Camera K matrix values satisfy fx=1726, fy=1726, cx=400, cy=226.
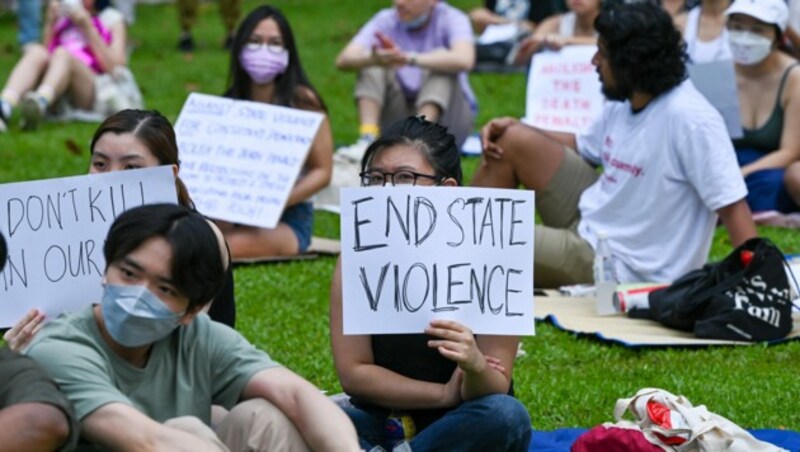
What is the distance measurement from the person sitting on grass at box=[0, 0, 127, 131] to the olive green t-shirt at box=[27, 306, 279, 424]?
27.4 feet

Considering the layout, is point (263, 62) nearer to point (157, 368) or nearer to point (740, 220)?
point (740, 220)

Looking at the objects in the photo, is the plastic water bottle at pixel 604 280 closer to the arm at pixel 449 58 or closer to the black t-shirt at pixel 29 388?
the arm at pixel 449 58

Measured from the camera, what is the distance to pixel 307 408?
4.42 m

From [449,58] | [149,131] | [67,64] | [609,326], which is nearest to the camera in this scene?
[149,131]

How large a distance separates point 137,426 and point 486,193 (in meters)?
1.26

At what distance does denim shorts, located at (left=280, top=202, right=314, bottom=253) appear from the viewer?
8.96 meters

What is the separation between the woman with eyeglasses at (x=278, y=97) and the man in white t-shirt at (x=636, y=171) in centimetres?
102

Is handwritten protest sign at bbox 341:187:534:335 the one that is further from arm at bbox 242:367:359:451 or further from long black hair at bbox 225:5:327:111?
long black hair at bbox 225:5:327:111

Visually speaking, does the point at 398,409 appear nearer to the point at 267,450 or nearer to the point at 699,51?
the point at 267,450

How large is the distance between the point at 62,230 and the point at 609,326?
3.08 metres

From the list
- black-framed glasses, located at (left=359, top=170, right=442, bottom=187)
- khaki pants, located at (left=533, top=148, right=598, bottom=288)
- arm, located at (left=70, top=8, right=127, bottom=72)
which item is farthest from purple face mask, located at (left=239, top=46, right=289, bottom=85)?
arm, located at (left=70, top=8, right=127, bottom=72)

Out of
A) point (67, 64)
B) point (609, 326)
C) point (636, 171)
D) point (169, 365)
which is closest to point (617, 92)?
point (636, 171)

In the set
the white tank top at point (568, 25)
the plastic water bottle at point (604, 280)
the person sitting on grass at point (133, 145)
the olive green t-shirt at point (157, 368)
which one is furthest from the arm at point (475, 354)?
the white tank top at point (568, 25)

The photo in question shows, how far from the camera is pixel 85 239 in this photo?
5.07 metres
